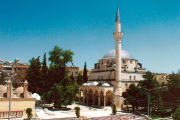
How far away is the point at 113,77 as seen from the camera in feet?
130

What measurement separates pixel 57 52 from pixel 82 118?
24.4m

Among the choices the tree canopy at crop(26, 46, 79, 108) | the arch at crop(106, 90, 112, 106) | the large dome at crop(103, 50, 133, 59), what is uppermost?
the large dome at crop(103, 50, 133, 59)

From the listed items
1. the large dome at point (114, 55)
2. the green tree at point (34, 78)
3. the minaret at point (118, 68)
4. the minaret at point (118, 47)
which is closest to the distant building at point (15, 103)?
the green tree at point (34, 78)

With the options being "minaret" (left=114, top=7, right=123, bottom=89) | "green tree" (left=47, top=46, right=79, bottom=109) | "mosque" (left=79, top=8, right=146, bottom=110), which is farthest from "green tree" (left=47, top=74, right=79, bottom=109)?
"minaret" (left=114, top=7, right=123, bottom=89)

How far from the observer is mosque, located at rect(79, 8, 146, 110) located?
3631 centimetres

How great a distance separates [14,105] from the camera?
2462 cm

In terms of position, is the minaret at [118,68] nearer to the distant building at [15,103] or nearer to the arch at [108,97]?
the arch at [108,97]

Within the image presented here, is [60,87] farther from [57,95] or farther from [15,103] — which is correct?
[15,103]

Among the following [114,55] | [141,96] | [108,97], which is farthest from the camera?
[114,55]

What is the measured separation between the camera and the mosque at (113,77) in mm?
36312

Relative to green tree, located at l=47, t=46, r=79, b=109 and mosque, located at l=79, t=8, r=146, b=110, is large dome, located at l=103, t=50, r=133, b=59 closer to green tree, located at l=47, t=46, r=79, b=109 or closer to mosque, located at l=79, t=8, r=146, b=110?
mosque, located at l=79, t=8, r=146, b=110

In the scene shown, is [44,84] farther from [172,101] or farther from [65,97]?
[172,101]

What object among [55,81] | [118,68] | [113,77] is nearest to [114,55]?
[113,77]

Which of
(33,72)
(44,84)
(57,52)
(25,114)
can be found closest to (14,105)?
(25,114)
